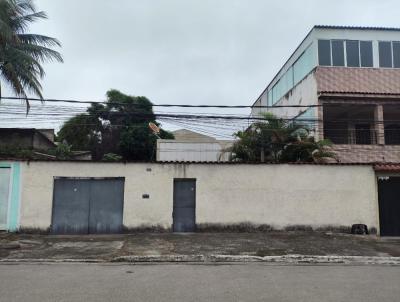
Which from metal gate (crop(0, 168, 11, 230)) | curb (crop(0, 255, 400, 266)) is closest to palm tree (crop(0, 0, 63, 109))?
metal gate (crop(0, 168, 11, 230))

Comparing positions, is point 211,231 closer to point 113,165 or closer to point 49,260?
point 113,165

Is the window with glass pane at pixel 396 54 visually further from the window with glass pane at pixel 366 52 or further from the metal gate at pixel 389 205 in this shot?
the metal gate at pixel 389 205

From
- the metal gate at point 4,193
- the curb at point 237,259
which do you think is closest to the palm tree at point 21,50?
the metal gate at point 4,193

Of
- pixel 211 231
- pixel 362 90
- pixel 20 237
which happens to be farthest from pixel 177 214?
pixel 362 90

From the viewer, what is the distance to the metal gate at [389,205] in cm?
1609

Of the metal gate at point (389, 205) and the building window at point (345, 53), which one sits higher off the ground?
the building window at point (345, 53)

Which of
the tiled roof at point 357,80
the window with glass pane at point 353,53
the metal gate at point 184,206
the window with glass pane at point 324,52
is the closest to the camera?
the metal gate at point 184,206

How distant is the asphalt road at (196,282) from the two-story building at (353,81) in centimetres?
1227

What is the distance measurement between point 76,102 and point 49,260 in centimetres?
738

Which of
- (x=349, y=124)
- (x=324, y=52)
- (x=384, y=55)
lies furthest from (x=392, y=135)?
(x=324, y=52)

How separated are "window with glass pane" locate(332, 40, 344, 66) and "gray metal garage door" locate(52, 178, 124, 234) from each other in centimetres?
1329

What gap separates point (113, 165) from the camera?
15.5 metres

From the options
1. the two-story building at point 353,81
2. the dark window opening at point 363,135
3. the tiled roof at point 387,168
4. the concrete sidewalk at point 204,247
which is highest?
the two-story building at point 353,81

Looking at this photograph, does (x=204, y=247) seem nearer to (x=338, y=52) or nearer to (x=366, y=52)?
(x=338, y=52)
